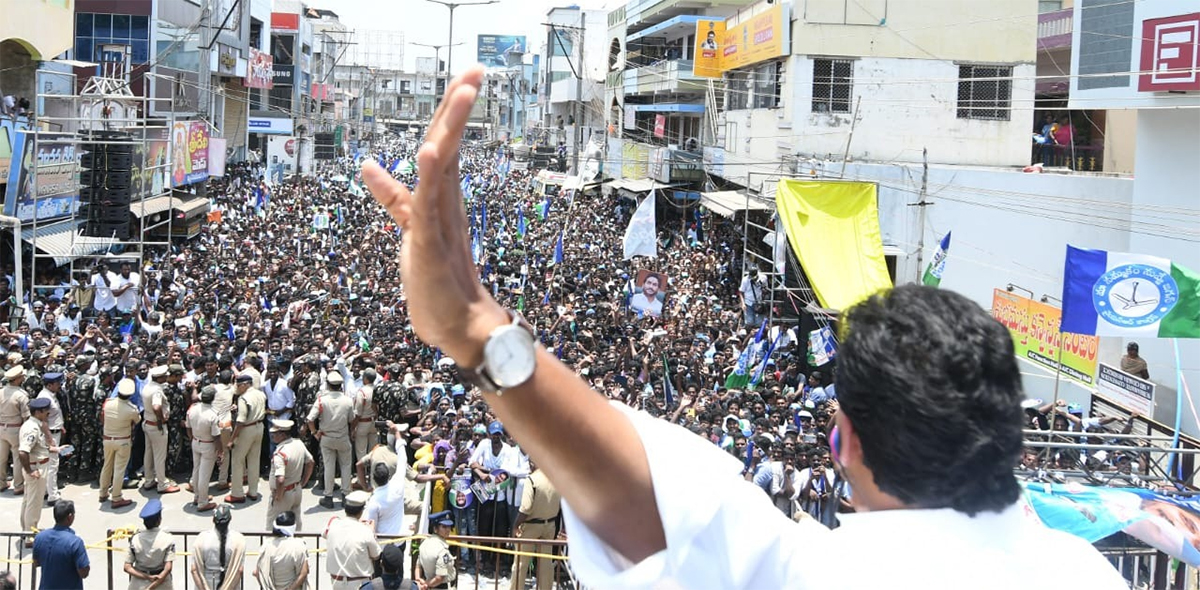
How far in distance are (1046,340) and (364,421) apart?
7.40 meters

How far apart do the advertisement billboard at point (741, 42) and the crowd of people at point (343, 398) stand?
6.31 meters

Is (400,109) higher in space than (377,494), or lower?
higher

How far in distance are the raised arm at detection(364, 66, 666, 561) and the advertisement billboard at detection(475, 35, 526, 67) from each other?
377ft

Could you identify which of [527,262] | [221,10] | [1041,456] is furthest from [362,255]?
[221,10]

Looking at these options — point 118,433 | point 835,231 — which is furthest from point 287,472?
point 835,231

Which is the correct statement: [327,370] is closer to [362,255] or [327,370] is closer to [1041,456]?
[1041,456]

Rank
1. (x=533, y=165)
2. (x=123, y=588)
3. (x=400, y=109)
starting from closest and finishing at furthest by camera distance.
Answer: (x=123, y=588) < (x=533, y=165) < (x=400, y=109)

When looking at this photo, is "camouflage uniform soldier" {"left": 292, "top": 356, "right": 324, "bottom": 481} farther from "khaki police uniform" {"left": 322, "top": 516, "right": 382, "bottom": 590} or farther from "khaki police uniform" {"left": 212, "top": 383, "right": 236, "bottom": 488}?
"khaki police uniform" {"left": 322, "top": 516, "right": 382, "bottom": 590}

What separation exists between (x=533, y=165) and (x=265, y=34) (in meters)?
15.6

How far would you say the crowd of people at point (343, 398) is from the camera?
8.44 m

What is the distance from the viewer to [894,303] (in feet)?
4.49

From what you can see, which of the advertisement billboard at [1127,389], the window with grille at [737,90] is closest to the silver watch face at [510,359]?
the advertisement billboard at [1127,389]

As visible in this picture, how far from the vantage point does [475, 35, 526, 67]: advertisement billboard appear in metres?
117

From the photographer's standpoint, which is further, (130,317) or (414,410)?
(130,317)
